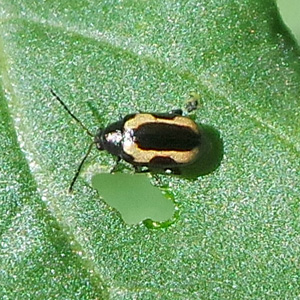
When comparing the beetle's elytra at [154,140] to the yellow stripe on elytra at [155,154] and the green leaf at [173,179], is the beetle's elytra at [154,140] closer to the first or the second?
the yellow stripe on elytra at [155,154]

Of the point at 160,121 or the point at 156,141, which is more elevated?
the point at 160,121

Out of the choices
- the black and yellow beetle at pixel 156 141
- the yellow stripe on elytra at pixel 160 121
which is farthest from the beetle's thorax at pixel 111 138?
the yellow stripe on elytra at pixel 160 121

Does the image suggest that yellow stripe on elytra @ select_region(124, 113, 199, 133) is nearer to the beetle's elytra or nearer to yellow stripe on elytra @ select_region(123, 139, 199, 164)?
Result: the beetle's elytra

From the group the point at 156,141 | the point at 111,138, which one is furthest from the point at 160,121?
the point at 111,138

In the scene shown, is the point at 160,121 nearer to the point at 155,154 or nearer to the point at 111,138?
the point at 155,154

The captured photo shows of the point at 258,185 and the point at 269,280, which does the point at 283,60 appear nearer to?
the point at 258,185

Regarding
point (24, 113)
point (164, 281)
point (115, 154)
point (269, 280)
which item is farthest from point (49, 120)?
point (269, 280)
